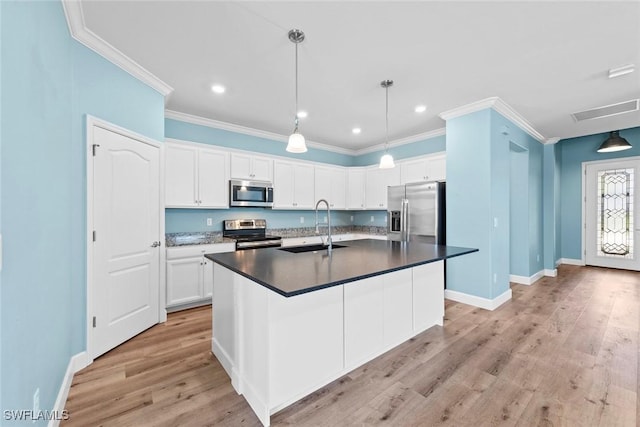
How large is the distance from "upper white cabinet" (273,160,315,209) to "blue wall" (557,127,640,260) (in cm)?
578

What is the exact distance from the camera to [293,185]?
16.1ft

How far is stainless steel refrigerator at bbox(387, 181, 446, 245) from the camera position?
415cm

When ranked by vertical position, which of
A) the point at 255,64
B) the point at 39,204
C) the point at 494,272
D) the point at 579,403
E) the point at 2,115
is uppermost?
the point at 255,64

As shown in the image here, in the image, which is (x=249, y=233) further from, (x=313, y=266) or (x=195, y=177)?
(x=313, y=266)

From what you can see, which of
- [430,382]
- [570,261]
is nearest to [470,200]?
[430,382]

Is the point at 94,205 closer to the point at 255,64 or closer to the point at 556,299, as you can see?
the point at 255,64

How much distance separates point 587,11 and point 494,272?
2.85m

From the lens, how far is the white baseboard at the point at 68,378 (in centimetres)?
167

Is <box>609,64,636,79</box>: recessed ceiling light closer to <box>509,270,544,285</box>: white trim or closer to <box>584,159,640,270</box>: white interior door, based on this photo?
<box>509,270,544,285</box>: white trim

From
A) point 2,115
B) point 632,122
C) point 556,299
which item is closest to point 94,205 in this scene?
point 2,115

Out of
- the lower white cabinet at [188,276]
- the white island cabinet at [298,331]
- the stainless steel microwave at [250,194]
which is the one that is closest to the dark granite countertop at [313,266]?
the white island cabinet at [298,331]

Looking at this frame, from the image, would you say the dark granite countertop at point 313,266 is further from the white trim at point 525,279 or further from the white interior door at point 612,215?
the white interior door at point 612,215

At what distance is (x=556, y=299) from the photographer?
3939 millimetres

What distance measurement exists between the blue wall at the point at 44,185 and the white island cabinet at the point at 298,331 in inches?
40.8
